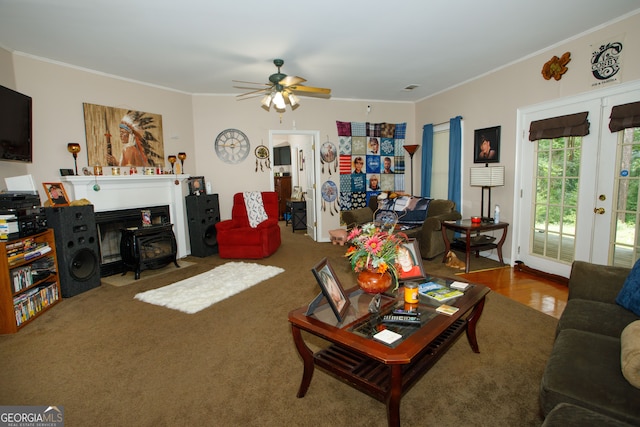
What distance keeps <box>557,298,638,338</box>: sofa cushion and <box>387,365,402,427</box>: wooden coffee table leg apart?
1.09 meters

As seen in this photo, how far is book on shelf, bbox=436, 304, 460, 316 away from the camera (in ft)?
6.06

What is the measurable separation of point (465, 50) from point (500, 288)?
2.73m

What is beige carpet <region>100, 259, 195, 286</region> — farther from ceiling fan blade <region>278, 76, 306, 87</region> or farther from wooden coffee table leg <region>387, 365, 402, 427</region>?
wooden coffee table leg <region>387, 365, 402, 427</region>

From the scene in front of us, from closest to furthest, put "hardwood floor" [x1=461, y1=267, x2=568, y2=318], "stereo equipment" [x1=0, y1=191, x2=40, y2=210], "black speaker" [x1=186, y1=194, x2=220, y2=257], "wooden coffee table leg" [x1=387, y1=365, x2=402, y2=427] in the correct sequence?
"wooden coffee table leg" [x1=387, y1=365, x2=402, y2=427] → "stereo equipment" [x1=0, y1=191, x2=40, y2=210] → "hardwood floor" [x1=461, y1=267, x2=568, y2=318] → "black speaker" [x1=186, y1=194, x2=220, y2=257]

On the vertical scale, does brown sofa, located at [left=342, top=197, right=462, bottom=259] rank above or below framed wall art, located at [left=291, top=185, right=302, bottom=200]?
below

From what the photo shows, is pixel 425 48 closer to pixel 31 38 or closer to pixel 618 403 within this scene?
pixel 618 403

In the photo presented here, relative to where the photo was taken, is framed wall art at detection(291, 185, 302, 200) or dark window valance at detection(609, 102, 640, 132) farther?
framed wall art at detection(291, 185, 302, 200)

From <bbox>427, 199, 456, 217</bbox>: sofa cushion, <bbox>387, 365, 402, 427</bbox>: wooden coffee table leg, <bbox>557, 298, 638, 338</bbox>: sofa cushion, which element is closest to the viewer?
<bbox>387, 365, 402, 427</bbox>: wooden coffee table leg

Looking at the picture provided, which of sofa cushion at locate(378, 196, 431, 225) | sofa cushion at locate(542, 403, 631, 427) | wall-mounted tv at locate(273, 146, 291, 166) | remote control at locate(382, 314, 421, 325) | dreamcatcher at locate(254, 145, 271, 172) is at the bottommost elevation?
sofa cushion at locate(542, 403, 631, 427)

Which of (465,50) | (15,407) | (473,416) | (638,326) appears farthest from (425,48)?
(15,407)

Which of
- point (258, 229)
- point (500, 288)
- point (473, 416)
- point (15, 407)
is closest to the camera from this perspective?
point (473, 416)

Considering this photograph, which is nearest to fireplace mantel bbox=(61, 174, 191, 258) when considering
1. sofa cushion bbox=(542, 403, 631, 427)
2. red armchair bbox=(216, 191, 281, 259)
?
red armchair bbox=(216, 191, 281, 259)

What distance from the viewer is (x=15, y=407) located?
1.82 metres

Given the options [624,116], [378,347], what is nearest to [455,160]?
[624,116]
